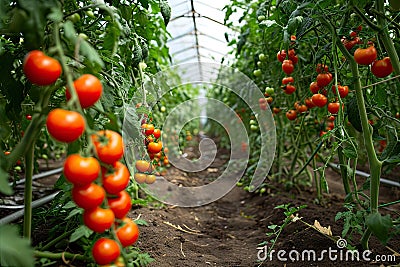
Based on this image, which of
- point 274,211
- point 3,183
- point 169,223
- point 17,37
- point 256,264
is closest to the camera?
point 3,183

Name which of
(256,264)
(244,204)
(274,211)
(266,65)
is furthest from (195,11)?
(256,264)

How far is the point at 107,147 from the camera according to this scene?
0.90 m

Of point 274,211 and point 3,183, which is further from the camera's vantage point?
point 274,211

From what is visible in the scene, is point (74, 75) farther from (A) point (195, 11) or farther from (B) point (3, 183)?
(A) point (195, 11)

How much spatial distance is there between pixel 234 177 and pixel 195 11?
81.3 inches

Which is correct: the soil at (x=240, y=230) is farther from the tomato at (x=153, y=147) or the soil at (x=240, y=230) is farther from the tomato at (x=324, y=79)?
the tomato at (x=324, y=79)

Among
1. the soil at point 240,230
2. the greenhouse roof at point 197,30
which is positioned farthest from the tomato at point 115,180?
the greenhouse roof at point 197,30

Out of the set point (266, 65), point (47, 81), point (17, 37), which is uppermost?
point (266, 65)

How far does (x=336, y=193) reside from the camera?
333 centimetres

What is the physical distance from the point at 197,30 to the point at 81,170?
5128 mm

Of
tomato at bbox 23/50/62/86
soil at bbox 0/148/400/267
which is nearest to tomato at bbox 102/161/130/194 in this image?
tomato at bbox 23/50/62/86

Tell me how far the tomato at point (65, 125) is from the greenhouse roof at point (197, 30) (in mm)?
2482

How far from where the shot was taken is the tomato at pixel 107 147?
90cm

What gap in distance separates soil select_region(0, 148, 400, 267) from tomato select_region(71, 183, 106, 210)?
0.86 m
